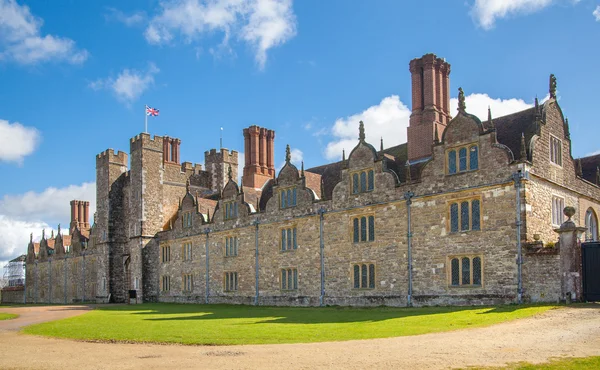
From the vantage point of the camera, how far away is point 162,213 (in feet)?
161

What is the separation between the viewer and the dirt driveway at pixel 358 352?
11375 millimetres

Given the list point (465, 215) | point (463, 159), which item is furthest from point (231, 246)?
point (463, 159)

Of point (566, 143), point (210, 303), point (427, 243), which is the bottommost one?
point (210, 303)

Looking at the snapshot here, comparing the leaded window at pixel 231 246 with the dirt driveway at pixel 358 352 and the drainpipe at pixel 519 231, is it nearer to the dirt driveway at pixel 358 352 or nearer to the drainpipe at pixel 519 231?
the drainpipe at pixel 519 231

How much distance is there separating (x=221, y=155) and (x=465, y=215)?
114 feet

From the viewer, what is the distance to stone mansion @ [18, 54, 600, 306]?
24.1 m

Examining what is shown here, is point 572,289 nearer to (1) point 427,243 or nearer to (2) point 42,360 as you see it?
(1) point 427,243

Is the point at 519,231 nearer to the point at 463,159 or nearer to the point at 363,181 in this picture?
the point at 463,159

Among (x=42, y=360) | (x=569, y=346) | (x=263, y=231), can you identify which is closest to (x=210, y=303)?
(x=263, y=231)

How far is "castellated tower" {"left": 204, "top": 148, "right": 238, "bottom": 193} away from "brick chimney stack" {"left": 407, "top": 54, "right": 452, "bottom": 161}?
27525 mm

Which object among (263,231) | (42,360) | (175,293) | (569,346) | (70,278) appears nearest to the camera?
(569,346)

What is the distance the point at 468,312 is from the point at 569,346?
8748 mm

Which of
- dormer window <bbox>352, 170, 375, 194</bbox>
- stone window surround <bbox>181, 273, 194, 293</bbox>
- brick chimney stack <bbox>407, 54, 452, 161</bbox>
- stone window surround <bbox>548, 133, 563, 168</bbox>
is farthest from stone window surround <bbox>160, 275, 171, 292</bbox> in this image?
stone window surround <bbox>548, 133, 563, 168</bbox>

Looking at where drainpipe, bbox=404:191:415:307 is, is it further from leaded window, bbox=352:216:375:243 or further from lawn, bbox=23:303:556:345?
lawn, bbox=23:303:556:345
